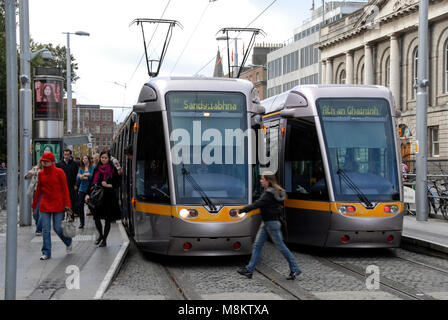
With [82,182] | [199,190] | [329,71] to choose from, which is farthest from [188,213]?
[329,71]

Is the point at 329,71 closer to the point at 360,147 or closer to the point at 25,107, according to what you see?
the point at 25,107

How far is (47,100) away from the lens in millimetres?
17422

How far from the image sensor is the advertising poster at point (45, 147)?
1723cm

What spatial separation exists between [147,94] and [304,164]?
10.00 feet

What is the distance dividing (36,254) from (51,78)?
741 centimetres

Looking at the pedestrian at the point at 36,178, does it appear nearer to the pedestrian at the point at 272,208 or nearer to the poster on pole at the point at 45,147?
the poster on pole at the point at 45,147

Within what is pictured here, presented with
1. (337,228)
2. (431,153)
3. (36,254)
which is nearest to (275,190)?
(337,228)

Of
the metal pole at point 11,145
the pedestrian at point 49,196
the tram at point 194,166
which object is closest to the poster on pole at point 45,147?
the pedestrian at point 49,196

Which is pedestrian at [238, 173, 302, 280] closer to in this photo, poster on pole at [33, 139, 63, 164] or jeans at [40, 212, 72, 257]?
jeans at [40, 212, 72, 257]

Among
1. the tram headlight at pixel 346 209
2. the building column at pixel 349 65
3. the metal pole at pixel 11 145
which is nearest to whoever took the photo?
the metal pole at pixel 11 145

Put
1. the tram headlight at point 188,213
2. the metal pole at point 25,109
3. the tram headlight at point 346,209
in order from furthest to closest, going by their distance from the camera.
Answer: the metal pole at point 25,109 < the tram headlight at point 346,209 < the tram headlight at point 188,213

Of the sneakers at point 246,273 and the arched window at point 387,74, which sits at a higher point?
the arched window at point 387,74

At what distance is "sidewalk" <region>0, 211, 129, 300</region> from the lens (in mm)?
7855

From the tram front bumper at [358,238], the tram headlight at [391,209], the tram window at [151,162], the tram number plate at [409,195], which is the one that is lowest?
the tram front bumper at [358,238]
